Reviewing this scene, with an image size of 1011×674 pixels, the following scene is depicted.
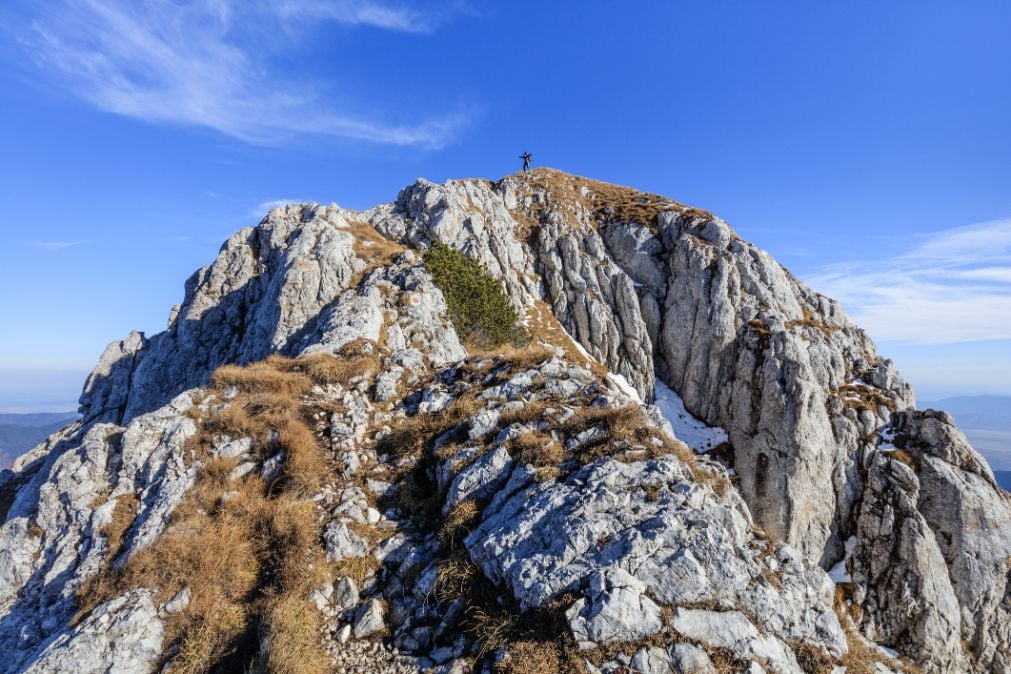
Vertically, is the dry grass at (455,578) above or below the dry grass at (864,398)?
below

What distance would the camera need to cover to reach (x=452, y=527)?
1221 cm

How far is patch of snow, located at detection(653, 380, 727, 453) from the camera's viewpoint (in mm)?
44844

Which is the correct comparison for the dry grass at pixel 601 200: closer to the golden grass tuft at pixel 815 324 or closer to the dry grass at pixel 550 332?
the dry grass at pixel 550 332

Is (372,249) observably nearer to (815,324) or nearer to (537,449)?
(537,449)

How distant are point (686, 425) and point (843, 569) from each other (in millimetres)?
18054

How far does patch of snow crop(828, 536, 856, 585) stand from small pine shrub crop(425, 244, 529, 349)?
3101cm

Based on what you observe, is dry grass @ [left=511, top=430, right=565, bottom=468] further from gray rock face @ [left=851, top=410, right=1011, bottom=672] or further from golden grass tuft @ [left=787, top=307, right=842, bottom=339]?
golden grass tuft @ [left=787, top=307, right=842, bottom=339]

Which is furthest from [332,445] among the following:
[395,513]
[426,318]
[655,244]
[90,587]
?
[655,244]

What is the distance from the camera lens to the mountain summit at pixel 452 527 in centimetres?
937

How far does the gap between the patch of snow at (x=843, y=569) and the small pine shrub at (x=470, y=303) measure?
31013mm

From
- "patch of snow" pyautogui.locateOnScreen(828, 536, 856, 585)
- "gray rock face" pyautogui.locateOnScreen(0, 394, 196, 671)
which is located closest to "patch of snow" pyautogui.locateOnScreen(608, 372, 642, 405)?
"gray rock face" pyautogui.locateOnScreen(0, 394, 196, 671)

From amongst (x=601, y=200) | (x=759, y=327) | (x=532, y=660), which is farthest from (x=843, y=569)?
(x=601, y=200)

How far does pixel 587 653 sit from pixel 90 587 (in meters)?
12.7

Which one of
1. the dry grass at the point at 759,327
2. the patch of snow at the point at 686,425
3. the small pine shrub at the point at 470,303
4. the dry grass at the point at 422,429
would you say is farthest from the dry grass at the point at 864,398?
the dry grass at the point at 422,429
